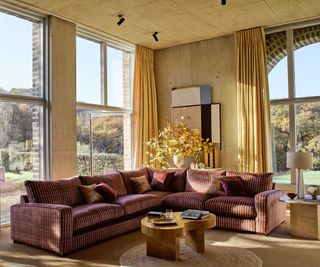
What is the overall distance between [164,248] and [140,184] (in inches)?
88.8

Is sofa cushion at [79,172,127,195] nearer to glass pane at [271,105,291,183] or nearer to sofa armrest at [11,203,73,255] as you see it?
sofa armrest at [11,203,73,255]

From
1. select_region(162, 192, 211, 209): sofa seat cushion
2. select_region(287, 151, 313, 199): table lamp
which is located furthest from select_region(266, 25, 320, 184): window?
select_region(162, 192, 211, 209): sofa seat cushion

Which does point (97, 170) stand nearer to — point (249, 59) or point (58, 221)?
point (58, 221)

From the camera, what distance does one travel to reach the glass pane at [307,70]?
6.36m

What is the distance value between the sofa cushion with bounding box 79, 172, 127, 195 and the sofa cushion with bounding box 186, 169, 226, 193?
117 centimetres

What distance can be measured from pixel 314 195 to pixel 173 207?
2140 millimetres

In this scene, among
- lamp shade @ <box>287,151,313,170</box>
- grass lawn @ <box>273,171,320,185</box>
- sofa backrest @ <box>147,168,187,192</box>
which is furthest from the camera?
grass lawn @ <box>273,171,320,185</box>

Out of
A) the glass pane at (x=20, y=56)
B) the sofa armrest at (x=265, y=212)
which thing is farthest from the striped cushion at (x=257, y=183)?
the glass pane at (x=20, y=56)

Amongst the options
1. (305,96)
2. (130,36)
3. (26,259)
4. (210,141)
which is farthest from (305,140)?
(26,259)

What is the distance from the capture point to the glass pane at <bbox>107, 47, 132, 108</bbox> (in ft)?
24.2

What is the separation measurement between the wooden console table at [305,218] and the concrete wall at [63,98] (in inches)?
148

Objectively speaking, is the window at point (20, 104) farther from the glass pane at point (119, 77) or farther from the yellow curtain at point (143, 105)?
the yellow curtain at point (143, 105)

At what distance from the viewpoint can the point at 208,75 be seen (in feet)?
24.4

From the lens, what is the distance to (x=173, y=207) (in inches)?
218
